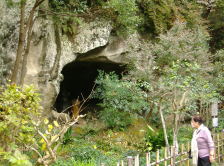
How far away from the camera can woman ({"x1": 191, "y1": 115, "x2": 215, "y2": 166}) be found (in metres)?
5.98

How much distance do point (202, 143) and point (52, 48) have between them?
20.5 ft

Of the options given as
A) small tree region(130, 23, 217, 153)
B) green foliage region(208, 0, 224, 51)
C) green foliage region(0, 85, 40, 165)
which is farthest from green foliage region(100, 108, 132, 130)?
green foliage region(208, 0, 224, 51)

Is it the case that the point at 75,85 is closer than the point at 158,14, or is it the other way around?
the point at 158,14

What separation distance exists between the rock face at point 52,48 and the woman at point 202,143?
533 centimetres

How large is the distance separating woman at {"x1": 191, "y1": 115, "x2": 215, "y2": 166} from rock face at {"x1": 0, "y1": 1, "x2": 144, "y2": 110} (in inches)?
210

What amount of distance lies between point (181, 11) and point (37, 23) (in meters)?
5.60

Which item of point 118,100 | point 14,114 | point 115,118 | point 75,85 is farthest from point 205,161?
point 75,85

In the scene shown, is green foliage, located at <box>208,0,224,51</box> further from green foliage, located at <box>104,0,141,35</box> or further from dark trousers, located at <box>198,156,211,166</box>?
dark trousers, located at <box>198,156,211,166</box>

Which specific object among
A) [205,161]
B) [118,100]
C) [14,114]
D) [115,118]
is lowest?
[205,161]

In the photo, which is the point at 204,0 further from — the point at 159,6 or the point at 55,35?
the point at 55,35

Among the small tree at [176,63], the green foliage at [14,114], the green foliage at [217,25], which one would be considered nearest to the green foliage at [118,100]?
the small tree at [176,63]

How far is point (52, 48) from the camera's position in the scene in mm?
10891

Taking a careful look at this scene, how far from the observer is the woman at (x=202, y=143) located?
19.6 ft

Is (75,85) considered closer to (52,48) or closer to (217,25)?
(52,48)
